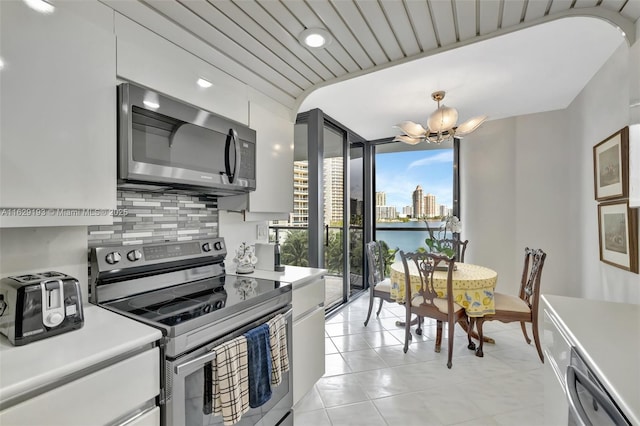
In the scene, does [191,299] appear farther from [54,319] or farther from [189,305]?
[54,319]

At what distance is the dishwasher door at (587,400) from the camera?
738 mm

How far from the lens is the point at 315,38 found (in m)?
1.64

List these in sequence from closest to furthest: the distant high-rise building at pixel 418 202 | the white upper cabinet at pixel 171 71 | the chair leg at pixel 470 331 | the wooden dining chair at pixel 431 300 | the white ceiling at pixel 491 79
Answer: the white upper cabinet at pixel 171 71 < the white ceiling at pixel 491 79 < the wooden dining chair at pixel 431 300 < the chair leg at pixel 470 331 < the distant high-rise building at pixel 418 202

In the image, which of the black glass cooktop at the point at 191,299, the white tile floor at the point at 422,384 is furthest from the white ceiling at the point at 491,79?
the white tile floor at the point at 422,384

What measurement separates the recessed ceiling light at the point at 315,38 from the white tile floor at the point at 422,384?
230cm

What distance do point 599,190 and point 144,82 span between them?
3338 mm

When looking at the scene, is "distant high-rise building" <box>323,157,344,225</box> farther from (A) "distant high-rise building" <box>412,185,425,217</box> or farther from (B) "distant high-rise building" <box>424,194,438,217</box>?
(B) "distant high-rise building" <box>424,194,438,217</box>

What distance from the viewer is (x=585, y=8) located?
56.6 inches

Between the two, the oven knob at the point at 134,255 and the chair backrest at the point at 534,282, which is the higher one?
the oven knob at the point at 134,255

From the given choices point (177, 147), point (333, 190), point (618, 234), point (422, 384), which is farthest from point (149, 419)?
point (333, 190)

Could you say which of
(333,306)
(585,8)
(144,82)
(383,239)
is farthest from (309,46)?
(383,239)

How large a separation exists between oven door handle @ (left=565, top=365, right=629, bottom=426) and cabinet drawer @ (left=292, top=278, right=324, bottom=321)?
1260 millimetres

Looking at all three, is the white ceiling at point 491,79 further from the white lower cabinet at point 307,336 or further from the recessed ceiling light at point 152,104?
the white lower cabinet at point 307,336

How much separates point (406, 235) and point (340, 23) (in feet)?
11.8
